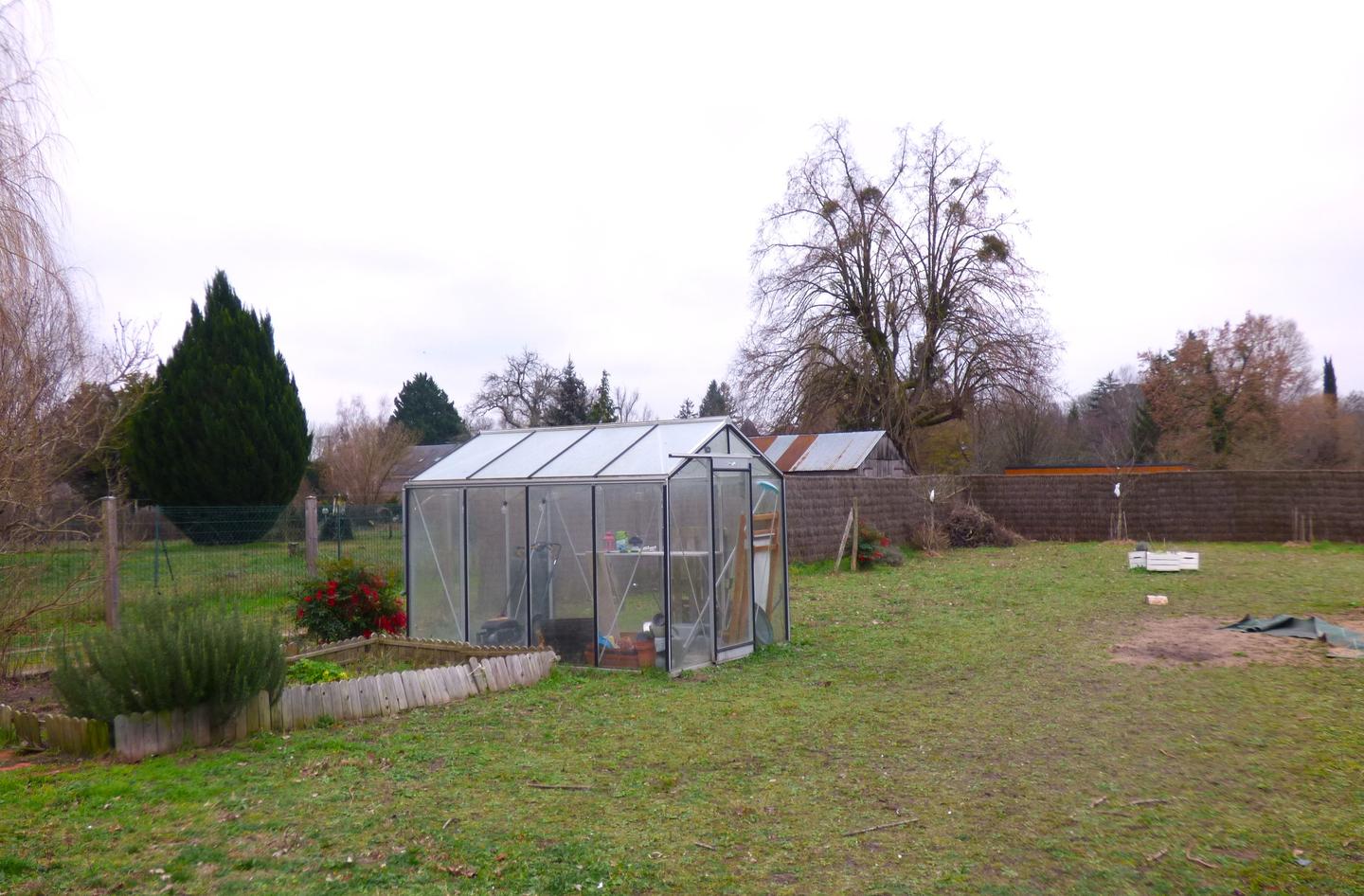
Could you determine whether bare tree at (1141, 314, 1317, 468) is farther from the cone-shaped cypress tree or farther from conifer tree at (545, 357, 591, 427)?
the cone-shaped cypress tree

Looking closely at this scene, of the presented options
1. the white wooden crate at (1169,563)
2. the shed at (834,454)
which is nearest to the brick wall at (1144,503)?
the shed at (834,454)

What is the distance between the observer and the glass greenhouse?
933 centimetres

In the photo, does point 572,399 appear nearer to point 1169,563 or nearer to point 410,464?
point 410,464

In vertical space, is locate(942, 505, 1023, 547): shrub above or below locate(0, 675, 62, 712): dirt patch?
above

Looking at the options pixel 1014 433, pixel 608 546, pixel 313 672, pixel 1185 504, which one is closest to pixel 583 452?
pixel 608 546

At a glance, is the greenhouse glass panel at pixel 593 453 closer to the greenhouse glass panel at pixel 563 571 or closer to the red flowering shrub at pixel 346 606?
the greenhouse glass panel at pixel 563 571

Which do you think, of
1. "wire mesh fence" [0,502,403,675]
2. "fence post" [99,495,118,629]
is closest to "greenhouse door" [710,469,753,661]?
"wire mesh fence" [0,502,403,675]

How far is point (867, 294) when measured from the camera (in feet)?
104

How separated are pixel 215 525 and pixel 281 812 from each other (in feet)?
25.4

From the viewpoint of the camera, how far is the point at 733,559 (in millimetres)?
9961

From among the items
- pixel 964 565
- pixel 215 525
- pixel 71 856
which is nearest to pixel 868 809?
pixel 71 856

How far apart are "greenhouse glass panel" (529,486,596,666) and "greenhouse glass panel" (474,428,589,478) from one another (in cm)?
43

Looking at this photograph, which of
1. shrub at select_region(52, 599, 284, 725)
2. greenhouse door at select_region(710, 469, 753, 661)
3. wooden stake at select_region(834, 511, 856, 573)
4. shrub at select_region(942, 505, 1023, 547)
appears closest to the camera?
shrub at select_region(52, 599, 284, 725)

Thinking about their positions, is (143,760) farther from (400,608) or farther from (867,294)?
(867,294)
